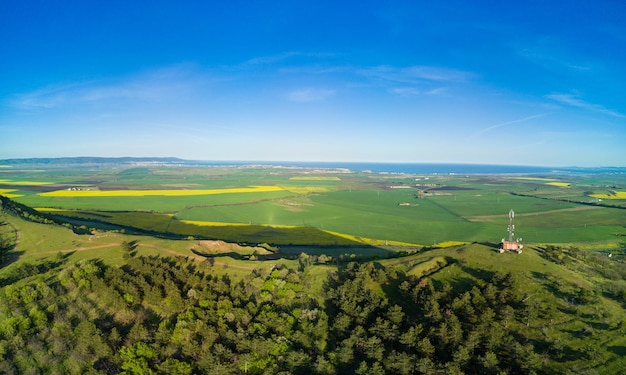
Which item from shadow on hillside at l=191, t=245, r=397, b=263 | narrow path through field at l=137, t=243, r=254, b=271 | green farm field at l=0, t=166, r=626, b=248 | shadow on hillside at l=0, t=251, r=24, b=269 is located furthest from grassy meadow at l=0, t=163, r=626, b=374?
green farm field at l=0, t=166, r=626, b=248

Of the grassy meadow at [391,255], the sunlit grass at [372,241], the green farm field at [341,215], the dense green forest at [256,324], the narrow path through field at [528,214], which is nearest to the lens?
the dense green forest at [256,324]

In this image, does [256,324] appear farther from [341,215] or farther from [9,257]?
[341,215]

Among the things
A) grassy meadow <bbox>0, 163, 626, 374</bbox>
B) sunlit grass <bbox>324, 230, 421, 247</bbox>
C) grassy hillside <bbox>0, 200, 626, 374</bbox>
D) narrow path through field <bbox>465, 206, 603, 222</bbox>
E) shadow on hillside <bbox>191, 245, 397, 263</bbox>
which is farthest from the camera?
narrow path through field <bbox>465, 206, 603, 222</bbox>

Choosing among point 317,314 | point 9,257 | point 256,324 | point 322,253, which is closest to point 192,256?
point 256,324

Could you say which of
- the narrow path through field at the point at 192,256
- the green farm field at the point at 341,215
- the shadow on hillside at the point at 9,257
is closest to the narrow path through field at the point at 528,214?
the green farm field at the point at 341,215

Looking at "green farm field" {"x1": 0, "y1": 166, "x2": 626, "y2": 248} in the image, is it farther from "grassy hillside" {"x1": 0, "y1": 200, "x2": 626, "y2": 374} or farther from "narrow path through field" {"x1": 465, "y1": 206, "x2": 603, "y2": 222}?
"grassy hillside" {"x1": 0, "y1": 200, "x2": 626, "y2": 374}

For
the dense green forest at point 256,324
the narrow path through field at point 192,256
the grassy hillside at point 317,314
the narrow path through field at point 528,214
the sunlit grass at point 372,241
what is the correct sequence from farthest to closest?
the narrow path through field at point 528,214
the sunlit grass at point 372,241
the narrow path through field at point 192,256
the dense green forest at point 256,324
the grassy hillside at point 317,314

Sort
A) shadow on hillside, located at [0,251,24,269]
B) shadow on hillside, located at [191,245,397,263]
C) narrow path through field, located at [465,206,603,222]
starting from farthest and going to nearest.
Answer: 1. narrow path through field, located at [465,206,603,222]
2. shadow on hillside, located at [191,245,397,263]
3. shadow on hillside, located at [0,251,24,269]

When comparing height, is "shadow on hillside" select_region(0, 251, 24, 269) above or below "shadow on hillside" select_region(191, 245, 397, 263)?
above

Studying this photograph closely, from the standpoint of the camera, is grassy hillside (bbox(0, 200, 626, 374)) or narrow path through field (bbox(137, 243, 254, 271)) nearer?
grassy hillside (bbox(0, 200, 626, 374))

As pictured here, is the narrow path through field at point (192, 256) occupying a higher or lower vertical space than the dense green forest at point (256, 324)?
higher

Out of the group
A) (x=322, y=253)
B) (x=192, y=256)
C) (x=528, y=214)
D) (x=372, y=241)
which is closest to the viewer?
(x=192, y=256)

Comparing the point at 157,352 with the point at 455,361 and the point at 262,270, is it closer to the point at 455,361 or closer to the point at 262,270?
the point at 262,270

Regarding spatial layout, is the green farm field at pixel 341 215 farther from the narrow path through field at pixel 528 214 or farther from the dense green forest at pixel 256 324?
the dense green forest at pixel 256 324
